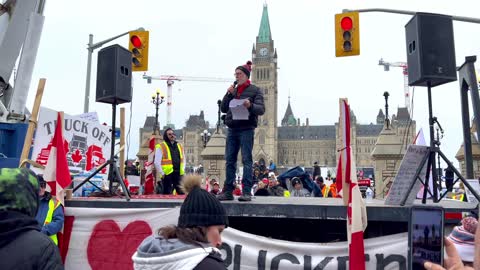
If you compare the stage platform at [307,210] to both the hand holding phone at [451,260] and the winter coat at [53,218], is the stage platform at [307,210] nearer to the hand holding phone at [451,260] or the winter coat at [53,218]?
the winter coat at [53,218]

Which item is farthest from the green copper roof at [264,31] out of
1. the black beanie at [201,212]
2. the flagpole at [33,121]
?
the black beanie at [201,212]

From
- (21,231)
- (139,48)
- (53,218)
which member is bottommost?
(53,218)

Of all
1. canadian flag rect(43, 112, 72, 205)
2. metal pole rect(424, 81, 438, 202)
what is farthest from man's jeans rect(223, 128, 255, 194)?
metal pole rect(424, 81, 438, 202)

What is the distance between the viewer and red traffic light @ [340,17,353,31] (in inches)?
483

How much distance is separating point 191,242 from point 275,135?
510 feet

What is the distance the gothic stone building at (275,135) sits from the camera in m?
152

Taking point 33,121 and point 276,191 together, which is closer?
point 33,121

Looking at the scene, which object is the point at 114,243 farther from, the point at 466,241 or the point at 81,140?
the point at 81,140

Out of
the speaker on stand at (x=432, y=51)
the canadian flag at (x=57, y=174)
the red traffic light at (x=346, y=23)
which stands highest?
the red traffic light at (x=346, y=23)

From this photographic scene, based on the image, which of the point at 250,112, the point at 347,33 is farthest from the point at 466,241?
the point at 347,33

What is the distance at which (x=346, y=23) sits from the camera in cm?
1230

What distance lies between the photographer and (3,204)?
238 cm

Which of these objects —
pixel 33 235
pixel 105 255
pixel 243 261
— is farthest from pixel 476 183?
pixel 33 235

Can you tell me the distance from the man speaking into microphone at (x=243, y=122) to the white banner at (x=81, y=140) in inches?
161
